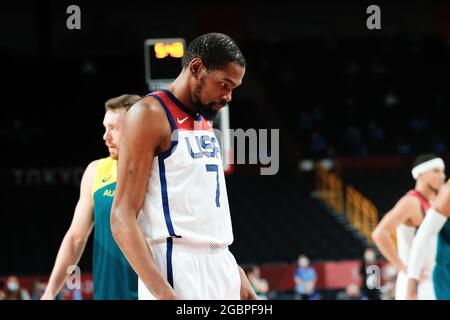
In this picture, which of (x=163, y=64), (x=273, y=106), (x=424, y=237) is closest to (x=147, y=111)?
(x=424, y=237)

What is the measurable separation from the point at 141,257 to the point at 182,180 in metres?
0.35

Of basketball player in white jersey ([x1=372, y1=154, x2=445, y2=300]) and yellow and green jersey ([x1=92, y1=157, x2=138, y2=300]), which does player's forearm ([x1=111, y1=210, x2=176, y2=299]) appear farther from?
basketball player in white jersey ([x1=372, y1=154, x2=445, y2=300])

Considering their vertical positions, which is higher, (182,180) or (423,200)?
(182,180)

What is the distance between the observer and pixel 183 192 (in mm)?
3303

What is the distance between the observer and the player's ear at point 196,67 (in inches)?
132

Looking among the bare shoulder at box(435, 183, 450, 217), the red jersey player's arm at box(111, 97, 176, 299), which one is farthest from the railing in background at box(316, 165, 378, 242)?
the red jersey player's arm at box(111, 97, 176, 299)

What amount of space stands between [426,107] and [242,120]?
4.84 m

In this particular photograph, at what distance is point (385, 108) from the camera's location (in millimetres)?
22203

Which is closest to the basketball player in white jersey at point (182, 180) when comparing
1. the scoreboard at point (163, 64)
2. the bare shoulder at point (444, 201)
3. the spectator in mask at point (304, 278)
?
the bare shoulder at point (444, 201)

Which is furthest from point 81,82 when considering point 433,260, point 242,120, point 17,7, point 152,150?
point 152,150

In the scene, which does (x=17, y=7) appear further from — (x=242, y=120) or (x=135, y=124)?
(x=135, y=124)

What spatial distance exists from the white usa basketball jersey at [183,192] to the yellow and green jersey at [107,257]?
1733 millimetres

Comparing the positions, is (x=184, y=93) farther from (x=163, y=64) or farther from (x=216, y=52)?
(x=163, y=64)

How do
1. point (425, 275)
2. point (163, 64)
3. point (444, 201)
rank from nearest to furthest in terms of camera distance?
point (444, 201)
point (425, 275)
point (163, 64)
